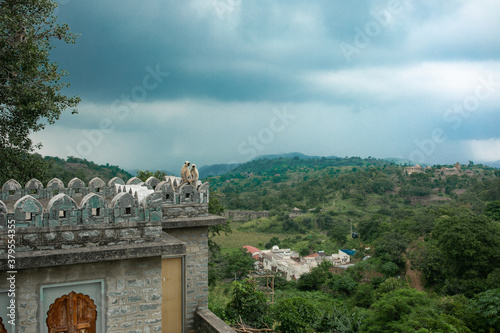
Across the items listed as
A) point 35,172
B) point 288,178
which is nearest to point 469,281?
point 35,172

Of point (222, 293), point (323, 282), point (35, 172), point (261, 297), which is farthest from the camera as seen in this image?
point (323, 282)

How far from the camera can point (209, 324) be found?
24.5 ft

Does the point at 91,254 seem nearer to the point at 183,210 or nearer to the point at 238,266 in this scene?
the point at 183,210

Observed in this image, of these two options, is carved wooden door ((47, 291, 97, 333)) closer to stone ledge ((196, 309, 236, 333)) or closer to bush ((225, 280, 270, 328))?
stone ledge ((196, 309, 236, 333))

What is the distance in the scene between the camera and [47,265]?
15.7 feet

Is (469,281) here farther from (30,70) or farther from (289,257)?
(30,70)

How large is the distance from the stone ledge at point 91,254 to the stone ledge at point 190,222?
2163 mm

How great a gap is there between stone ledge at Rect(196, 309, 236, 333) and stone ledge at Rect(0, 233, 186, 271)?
2578 mm

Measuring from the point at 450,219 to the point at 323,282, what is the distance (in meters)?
12.1

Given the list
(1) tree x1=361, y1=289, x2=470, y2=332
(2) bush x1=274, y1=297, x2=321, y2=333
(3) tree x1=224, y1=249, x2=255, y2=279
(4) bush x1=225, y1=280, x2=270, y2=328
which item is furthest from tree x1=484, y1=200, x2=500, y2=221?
(4) bush x1=225, y1=280, x2=270, y2=328

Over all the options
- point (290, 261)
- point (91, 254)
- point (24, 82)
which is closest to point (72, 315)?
point (91, 254)

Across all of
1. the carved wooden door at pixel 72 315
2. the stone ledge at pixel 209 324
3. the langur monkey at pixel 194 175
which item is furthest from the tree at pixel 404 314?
the carved wooden door at pixel 72 315

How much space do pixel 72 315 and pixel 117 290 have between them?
2.14 ft

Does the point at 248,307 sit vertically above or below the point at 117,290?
below
